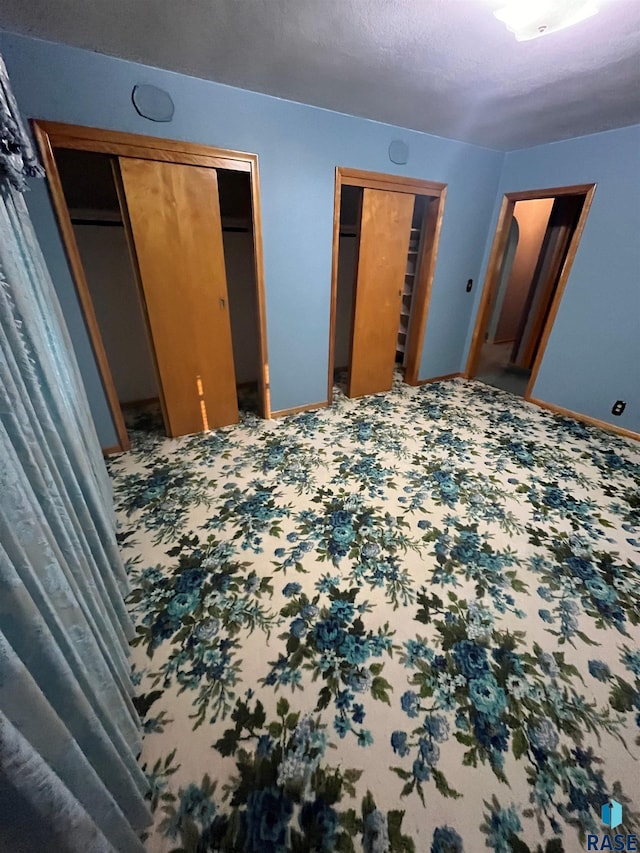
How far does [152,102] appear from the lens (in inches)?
69.8

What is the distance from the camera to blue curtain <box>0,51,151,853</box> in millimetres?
481

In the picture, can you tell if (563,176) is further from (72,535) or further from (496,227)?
(72,535)

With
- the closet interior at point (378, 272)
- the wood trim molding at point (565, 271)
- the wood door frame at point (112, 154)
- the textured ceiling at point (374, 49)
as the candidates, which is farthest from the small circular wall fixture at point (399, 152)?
the wood trim molding at point (565, 271)

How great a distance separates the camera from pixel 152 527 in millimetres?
1801

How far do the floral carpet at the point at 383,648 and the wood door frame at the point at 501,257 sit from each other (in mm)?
1349

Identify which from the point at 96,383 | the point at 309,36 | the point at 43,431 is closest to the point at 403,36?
the point at 309,36

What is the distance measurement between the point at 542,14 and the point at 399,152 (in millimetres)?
1444

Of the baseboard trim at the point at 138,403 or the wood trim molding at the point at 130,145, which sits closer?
the wood trim molding at the point at 130,145

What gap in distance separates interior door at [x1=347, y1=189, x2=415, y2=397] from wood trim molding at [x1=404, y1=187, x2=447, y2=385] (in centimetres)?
28

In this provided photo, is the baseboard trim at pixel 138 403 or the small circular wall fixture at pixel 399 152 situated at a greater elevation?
the small circular wall fixture at pixel 399 152

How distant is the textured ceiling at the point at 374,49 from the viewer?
126cm

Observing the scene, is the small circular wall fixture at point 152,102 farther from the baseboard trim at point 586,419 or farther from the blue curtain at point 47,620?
the baseboard trim at point 586,419

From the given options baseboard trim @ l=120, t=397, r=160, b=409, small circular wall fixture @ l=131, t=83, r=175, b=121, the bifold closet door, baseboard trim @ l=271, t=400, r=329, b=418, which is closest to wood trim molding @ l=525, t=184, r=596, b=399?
baseboard trim @ l=271, t=400, r=329, b=418

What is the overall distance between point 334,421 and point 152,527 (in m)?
1.65
